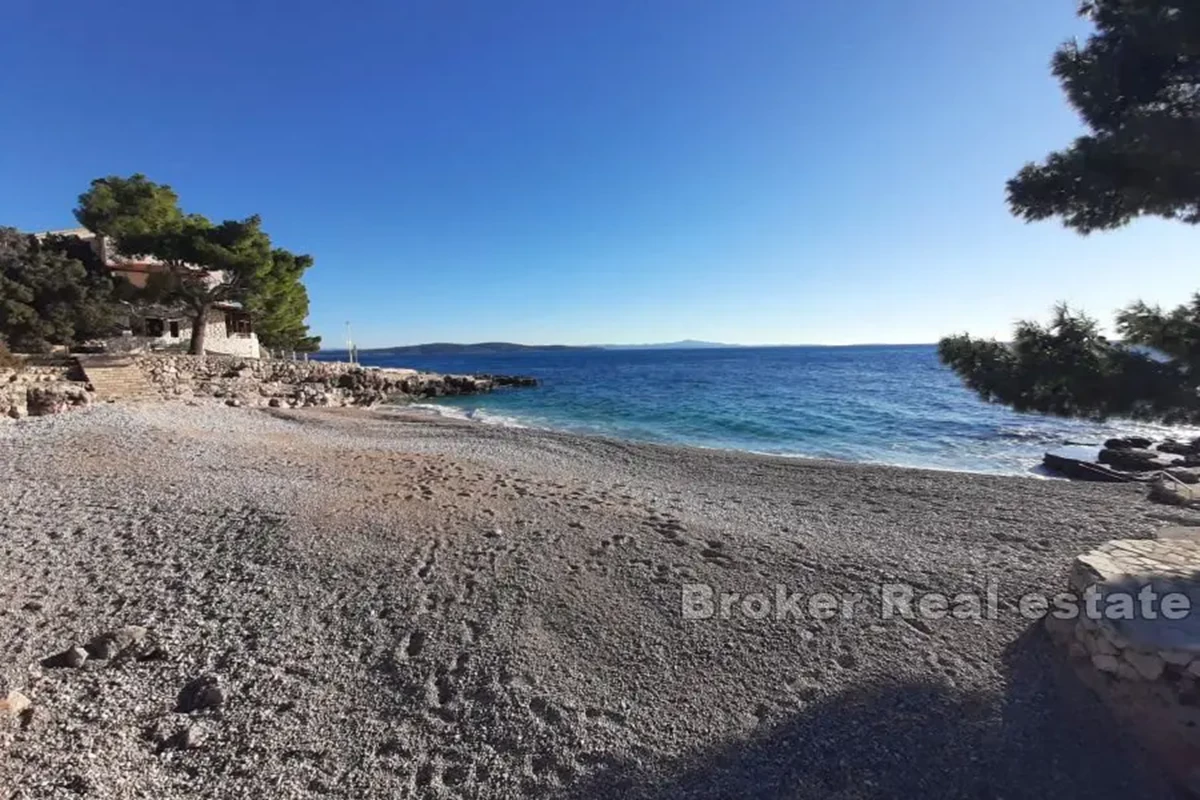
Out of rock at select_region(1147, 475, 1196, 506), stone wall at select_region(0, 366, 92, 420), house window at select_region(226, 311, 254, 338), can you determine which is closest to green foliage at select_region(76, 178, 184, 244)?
house window at select_region(226, 311, 254, 338)

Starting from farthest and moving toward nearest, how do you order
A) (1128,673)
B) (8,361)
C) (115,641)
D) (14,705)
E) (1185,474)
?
(8,361) < (1185,474) < (115,641) < (14,705) < (1128,673)

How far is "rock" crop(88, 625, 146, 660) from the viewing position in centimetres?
386

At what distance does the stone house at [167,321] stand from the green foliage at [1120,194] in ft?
93.6

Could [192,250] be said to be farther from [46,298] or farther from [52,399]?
[52,399]

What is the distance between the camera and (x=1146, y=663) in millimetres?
2998

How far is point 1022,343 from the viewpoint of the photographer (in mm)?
3941

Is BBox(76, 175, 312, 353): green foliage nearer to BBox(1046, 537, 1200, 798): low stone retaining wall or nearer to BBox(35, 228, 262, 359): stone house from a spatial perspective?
BBox(35, 228, 262, 359): stone house

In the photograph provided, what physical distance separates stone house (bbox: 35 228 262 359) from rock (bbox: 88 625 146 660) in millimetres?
24270

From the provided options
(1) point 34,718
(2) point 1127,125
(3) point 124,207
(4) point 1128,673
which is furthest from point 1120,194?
(3) point 124,207

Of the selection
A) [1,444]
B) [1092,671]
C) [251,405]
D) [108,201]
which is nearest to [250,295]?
[251,405]

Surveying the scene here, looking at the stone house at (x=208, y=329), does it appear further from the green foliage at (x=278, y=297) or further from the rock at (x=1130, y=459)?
the rock at (x=1130, y=459)

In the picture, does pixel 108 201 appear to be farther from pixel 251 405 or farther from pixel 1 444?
pixel 1 444

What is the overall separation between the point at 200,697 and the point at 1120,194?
23.4 ft

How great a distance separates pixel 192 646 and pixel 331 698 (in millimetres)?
1380
